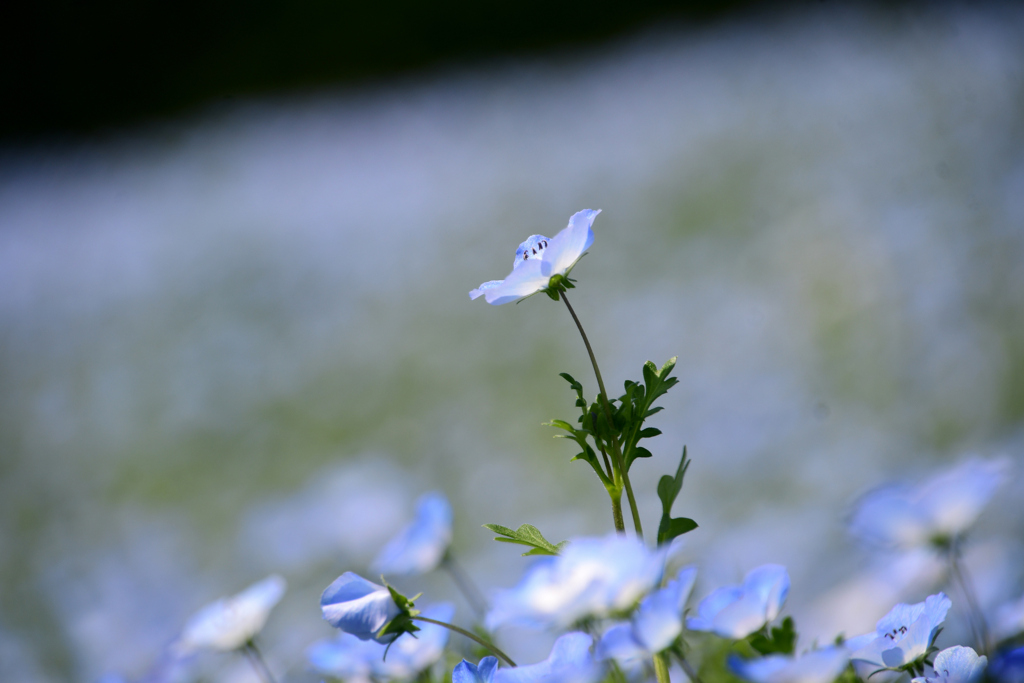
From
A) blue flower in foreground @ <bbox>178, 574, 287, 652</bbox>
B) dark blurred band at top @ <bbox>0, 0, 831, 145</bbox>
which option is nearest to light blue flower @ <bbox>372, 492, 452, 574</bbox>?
blue flower in foreground @ <bbox>178, 574, 287, 652</bbox>

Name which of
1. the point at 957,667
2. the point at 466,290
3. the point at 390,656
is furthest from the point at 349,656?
the point at 466,290

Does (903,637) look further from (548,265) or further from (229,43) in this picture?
(229,43)

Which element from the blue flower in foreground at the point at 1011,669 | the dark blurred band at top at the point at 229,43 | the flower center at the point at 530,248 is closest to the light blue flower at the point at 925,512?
the blue flower in foreground at the point at 1011,669

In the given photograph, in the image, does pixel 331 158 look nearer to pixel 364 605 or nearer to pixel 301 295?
pixel 301 295

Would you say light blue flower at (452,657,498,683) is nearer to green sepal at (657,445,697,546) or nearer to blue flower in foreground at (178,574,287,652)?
green sepal at (657,445,697,546)

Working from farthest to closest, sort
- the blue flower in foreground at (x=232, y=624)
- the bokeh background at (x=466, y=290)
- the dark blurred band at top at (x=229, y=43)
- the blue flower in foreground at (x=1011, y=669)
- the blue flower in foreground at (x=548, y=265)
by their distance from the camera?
the dark blurred band at top at (x=229, y=43), the bokeh background at (x=466, y=290), the blue flower in foreground at (x=232, y=624), the blue flower in foreground at (x=548, y=265), the blue flower in foreground at (x=1011, y=669)

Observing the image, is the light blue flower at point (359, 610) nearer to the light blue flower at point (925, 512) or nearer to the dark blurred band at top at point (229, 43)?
the light blue flower at point (925, 512)
